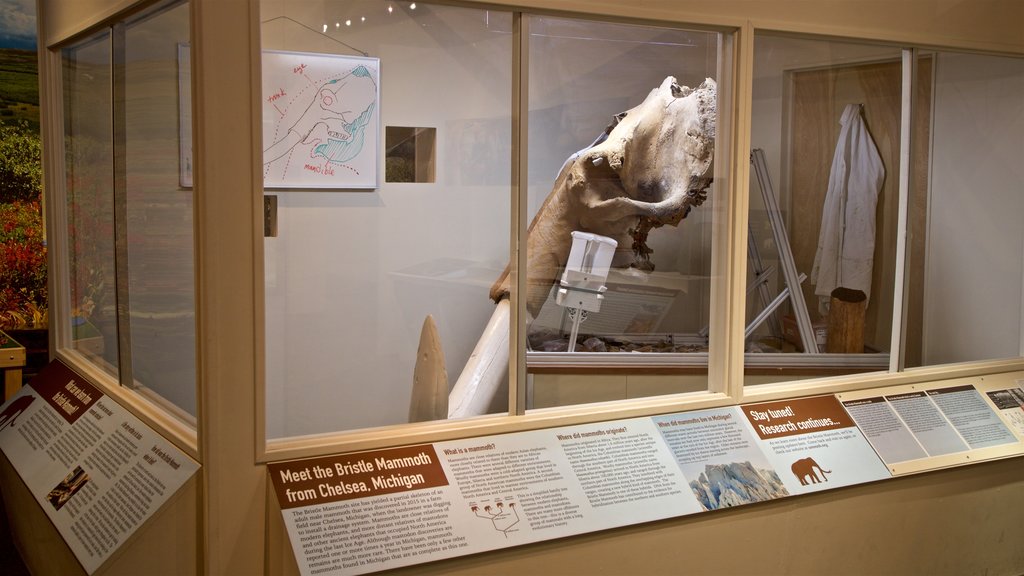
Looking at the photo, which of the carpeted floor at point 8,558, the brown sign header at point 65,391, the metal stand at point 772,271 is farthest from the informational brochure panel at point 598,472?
the carpeted floor at point 8,558

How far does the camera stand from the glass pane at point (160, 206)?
3.16m

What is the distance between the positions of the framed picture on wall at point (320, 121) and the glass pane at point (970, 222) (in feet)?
9.75

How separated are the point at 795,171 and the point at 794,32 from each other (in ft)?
3.39

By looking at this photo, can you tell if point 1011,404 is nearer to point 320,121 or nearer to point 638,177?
point 638,177

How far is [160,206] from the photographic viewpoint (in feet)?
11.2

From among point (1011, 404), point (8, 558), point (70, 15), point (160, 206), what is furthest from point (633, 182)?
point (8, 558)

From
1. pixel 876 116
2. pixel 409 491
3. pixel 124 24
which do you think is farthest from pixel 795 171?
pixel 124 24

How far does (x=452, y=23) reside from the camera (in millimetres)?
3455

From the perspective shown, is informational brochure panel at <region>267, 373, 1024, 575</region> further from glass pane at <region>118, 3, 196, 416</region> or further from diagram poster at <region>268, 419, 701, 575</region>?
glass pane at <region>118, 3, 196, 416</region>

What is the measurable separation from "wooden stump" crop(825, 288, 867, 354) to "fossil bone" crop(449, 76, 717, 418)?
3.86 ft

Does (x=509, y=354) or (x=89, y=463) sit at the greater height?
(x=509, y=354)

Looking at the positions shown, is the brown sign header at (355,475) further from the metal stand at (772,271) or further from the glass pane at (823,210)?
the metal stand at (772,271)

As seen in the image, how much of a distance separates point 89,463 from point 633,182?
106 inches

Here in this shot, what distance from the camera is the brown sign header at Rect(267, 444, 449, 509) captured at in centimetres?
298
